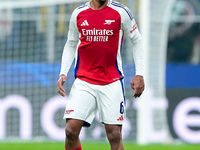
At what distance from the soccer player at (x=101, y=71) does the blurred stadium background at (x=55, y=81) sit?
16.6ft

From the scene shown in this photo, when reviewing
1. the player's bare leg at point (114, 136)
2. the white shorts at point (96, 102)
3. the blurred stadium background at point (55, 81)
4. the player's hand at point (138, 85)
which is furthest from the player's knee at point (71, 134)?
the blurred stadium background at point (55, 81)

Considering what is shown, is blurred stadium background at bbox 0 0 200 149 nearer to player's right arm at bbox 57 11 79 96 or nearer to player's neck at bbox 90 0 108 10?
player's right arm at bbox 57 11 79 96

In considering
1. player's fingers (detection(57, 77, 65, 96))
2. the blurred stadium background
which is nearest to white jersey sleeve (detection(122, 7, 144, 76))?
player's fingers (detection(57, 77, 65, 96))

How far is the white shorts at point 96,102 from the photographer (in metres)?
5.84

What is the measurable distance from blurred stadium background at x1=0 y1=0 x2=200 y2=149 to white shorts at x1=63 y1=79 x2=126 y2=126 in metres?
5.07

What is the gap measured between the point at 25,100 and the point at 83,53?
18.9 ft

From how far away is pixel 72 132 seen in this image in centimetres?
576

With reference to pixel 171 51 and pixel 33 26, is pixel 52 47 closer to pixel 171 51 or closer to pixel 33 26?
pixel 33 26

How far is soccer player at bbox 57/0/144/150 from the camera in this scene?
584cm

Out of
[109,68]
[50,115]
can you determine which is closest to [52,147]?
[50,115]

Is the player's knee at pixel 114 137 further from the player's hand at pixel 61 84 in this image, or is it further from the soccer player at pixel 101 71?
the player's hand at pixel 61 84

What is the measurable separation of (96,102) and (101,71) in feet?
0.91

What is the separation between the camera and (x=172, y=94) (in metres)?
11.5

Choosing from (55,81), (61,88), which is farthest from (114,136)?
(55,81)
